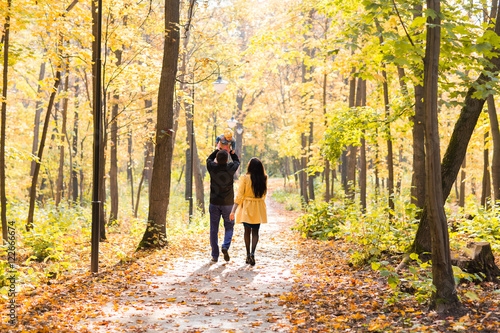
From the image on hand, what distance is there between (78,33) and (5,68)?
1.65 metres

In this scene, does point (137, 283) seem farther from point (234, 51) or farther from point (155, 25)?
point (234, 51)

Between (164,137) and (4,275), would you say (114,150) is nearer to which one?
(164,137)

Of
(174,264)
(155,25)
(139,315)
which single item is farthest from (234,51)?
(139,315)

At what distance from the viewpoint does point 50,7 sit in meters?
7.30

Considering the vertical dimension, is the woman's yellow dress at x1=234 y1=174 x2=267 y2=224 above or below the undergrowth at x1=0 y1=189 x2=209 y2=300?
above

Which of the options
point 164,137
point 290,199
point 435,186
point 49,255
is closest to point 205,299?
point 435,186

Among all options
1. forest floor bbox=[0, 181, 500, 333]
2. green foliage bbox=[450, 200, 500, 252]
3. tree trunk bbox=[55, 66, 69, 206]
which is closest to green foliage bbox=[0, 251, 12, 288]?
forest floor bbox=[0, 181, 500, 333]

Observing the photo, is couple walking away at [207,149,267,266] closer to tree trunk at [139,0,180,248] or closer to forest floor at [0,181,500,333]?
forest floor at [0,181,500,333]

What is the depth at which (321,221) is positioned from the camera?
11.8 m

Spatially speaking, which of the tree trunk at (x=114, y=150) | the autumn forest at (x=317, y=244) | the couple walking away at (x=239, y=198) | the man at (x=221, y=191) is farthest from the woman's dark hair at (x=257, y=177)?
the tree trunk at (x=114, y=150)

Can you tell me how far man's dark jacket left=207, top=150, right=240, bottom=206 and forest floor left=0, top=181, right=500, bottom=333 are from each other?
1.29 m

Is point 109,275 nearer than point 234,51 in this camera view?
Yes

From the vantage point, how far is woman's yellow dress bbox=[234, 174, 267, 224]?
764 cm

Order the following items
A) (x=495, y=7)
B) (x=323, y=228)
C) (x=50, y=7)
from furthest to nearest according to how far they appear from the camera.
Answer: (x=323, y=228) → (x=495, y=7) → (x=50, y=7)
